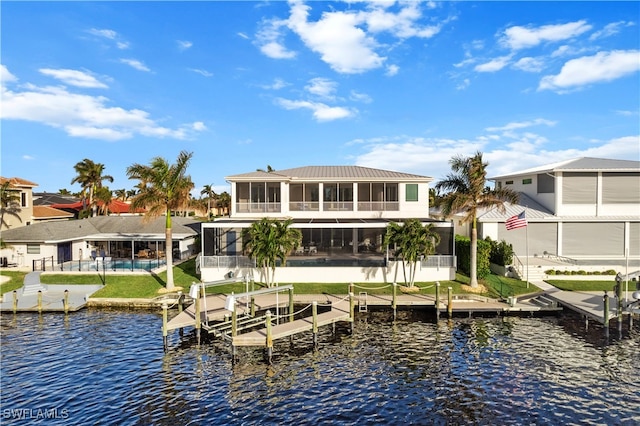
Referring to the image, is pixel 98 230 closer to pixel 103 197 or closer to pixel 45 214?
pixel 45 214

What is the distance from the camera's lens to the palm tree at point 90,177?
6206cm

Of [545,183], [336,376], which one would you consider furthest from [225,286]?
[545,183]

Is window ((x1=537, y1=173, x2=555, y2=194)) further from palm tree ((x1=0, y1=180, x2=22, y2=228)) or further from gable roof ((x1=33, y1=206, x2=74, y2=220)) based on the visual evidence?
gable roof ((x1=33, y1=206, x2=74, y2=220))

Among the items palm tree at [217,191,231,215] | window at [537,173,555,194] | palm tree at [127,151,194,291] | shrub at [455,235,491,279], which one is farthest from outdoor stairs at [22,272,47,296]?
palm tree at [217,191,231,215]

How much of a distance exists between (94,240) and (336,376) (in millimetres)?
35481

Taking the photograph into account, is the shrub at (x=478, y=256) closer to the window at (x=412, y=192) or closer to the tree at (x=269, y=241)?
the window at (x=412, y=192)

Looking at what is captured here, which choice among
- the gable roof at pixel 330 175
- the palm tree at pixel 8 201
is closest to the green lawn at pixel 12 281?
the palm tree at pixel 8 201

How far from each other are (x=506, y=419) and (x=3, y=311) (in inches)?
1236

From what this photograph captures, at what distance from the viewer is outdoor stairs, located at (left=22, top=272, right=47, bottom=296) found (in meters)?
30.3

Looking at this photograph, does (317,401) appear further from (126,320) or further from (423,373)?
(126,320)

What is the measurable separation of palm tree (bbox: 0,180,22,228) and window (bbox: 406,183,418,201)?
41.7 m

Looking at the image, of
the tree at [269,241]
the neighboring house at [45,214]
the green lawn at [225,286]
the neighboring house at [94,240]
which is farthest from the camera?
the neighboring house at [45,214]

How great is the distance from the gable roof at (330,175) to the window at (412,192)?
63cm

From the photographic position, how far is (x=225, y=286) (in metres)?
32.0
